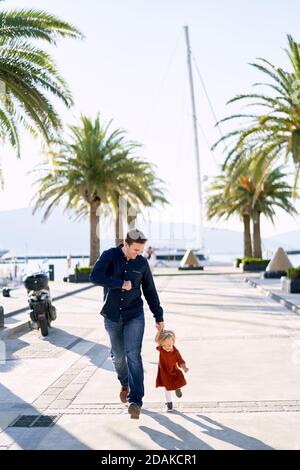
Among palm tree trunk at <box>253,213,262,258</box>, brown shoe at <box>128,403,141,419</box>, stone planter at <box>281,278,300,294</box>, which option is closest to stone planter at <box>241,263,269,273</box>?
palm tree trunk at <box>253,213,262,258</box>

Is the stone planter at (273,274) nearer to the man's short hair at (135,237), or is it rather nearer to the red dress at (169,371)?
the red dress at (169,371)

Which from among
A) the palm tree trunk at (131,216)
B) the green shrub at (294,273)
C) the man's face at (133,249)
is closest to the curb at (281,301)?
the green shrub at (294,273)

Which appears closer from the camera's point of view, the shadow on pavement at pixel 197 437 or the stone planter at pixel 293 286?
the shadow on pavement at pixel 197 437

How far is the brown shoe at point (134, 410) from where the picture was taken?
18.5 feet

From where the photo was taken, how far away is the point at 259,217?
44.5m

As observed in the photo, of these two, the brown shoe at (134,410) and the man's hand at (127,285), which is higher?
the man's hand at (127,285)

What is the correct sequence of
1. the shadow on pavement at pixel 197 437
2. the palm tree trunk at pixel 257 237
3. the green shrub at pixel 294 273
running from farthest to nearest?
the palm tree trunk at pixel 257 237 → the green shrub at pixel 294 273 → the shadow on pavement at pixel 197 437

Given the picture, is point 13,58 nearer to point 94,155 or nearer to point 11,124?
point 11,124

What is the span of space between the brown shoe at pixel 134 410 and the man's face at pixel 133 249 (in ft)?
4.48

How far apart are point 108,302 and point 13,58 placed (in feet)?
36.4

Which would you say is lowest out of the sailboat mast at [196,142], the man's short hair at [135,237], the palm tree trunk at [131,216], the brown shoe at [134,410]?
the brown shoe at [134,410]

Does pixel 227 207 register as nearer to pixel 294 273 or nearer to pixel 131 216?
pixel 131 216

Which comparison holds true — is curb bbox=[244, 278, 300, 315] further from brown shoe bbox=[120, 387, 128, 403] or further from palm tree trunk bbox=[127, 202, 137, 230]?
palm tree trunk bbox=[127, 202, 137, 230]

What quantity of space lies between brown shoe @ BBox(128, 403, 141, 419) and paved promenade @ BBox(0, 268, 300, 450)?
6cm
